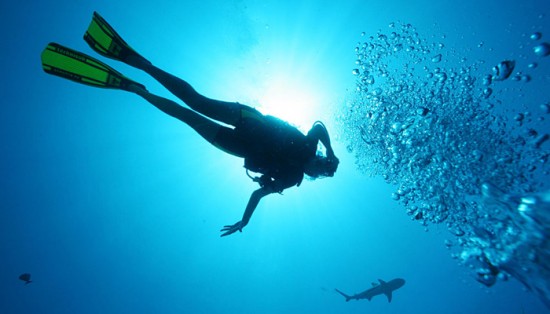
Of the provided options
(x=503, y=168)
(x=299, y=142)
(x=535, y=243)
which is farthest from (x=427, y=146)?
(x=299, y=142)

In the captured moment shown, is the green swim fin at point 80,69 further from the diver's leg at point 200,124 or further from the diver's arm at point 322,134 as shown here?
the diver's arm at point 322,134

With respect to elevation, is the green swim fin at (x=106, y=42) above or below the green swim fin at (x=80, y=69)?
above

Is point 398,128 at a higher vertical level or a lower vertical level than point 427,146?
higher

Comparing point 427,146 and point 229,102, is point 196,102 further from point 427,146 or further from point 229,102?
point 427,146

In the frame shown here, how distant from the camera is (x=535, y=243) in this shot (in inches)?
197

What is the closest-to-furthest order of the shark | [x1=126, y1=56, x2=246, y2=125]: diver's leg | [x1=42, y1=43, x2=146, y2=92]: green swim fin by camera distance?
1. [x1=126, y1=56, x2=246, y2=125]: diver's leg
2. [x1=42, y1=43, x2=146, y2=92]: green swim fin
3. the shark

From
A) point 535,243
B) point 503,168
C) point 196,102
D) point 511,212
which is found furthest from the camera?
point 503,168

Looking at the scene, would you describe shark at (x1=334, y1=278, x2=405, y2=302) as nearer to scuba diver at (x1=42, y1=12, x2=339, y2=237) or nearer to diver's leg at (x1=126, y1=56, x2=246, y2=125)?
scuba diver at (x1=42, y1=12, x2=339, y2=237)

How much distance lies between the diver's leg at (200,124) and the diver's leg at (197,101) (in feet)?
0.39

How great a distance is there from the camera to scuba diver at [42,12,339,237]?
148 inches

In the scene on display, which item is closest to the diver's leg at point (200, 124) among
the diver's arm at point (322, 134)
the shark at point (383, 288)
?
the diver's arm at point (322, 134)

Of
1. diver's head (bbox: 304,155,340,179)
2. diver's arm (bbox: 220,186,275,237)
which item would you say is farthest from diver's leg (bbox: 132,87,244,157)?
diver's head (bbox: 304,155,340,179)

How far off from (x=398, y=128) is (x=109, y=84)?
7782mm

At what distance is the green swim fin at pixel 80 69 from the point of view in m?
4.11
